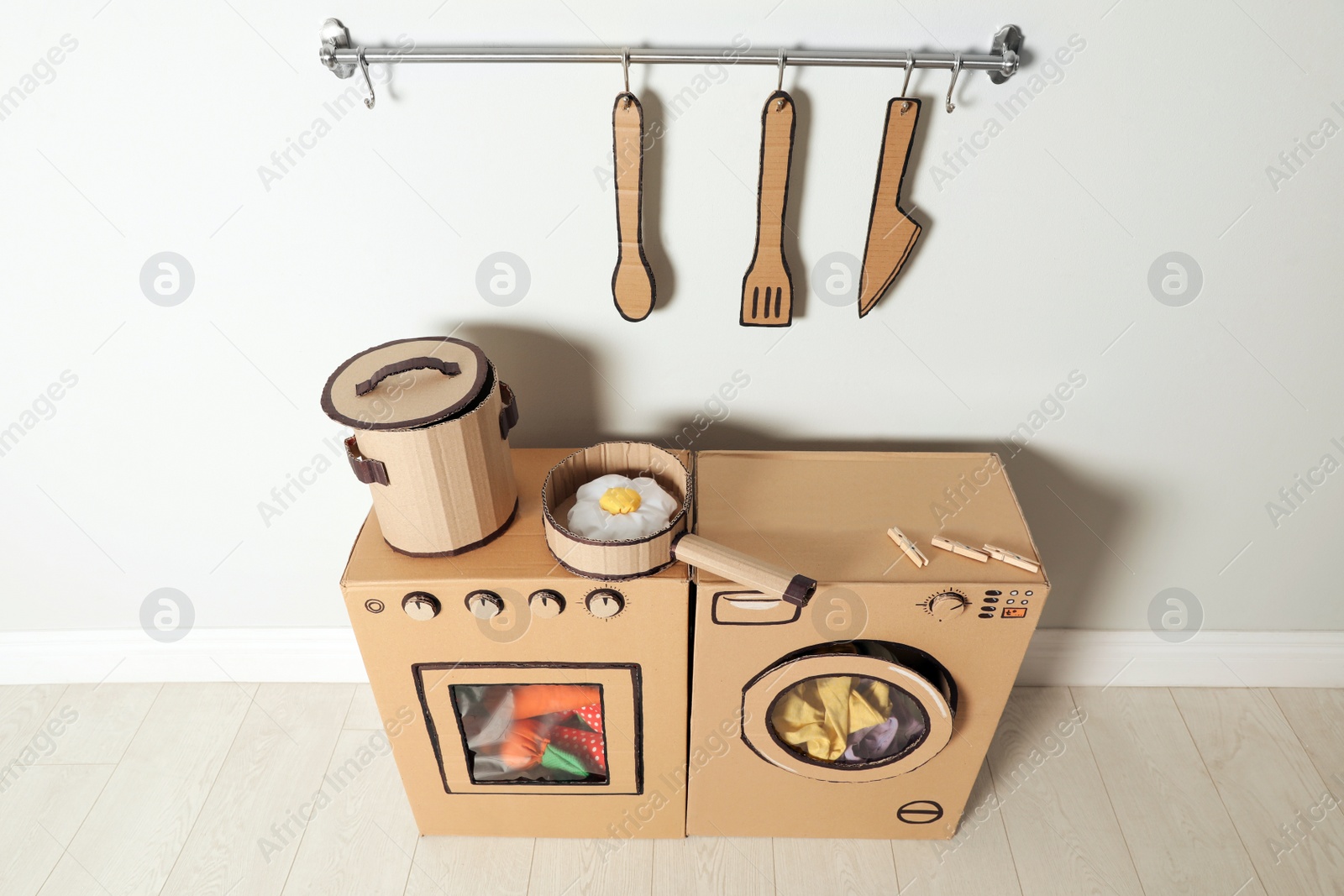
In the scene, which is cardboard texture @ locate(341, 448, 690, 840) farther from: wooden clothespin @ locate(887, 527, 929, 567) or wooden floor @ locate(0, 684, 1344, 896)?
wooden clothespin @ locate(887, 527, 929, 567)

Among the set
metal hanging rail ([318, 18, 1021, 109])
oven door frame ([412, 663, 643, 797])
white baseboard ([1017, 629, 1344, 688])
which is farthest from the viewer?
white baseboard ([1017, 629, 1344, 688])

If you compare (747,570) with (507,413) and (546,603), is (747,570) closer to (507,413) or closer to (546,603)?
(546,603)

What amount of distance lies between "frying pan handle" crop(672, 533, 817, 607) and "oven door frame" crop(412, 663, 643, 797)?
0.91ft

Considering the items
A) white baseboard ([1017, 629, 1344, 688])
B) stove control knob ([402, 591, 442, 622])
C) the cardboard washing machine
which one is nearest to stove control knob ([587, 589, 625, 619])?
the cardboard washing machine

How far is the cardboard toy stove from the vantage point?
3.99 ft

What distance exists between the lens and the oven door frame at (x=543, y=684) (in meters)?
1.32

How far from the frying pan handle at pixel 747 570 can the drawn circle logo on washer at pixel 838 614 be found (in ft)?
0.19

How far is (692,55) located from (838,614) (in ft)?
2.72

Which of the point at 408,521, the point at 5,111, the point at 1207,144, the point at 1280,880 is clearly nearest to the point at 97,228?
the point at 5,111

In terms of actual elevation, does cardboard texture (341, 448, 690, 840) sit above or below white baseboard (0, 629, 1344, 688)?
above

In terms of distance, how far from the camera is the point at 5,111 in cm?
118

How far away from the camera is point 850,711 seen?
54.1 inches

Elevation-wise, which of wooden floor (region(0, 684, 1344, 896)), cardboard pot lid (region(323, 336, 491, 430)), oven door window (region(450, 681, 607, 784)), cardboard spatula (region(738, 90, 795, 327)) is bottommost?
wooden floor (region(0, 684, 1344, 896))

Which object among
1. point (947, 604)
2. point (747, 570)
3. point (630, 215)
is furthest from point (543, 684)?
point (630, 215)
